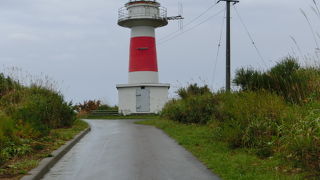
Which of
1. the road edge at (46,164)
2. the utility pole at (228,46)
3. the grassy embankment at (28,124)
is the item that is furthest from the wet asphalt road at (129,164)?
the utility pole at (228,46)

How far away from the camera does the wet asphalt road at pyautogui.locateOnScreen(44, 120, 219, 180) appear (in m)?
7.85

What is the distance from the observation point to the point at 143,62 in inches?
1452

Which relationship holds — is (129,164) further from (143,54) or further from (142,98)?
(142,98)

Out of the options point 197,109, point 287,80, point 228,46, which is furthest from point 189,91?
point 287,80

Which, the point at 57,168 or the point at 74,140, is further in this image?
the point at 74,140

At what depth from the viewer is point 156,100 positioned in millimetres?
37969

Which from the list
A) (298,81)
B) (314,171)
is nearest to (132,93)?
(298,81)

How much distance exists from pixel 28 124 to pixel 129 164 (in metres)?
4.14

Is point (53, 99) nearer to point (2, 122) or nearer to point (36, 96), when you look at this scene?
point (36, 96)

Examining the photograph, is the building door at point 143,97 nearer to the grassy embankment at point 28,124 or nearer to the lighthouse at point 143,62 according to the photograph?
the lighthouse at point 143,62

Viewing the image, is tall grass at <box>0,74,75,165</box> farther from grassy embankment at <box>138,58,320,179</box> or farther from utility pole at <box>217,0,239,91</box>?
utility pole at <box>217,0,239,91</box>

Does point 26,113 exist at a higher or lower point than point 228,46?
lower

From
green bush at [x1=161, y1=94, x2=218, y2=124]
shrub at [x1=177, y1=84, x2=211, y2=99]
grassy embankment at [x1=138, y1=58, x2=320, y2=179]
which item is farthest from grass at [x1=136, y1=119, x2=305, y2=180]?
shrub at [x1=177, y1=84, x2=211, y2=99]

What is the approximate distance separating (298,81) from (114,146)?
5297mm
